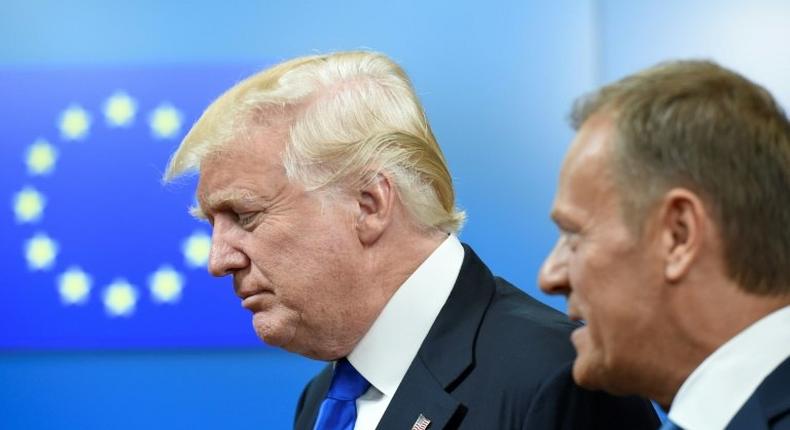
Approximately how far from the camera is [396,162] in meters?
1.60

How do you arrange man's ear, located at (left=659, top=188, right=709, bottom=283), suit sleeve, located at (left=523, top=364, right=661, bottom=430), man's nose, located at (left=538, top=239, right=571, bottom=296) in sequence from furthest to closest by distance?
1. suit sleeve, located at (left=523, top=364, right=661, bottom=430)
2. man's nose, located at (left=538, top=239, right=571, bottom=296)
3. man's ear, located at (left=659, top=188, right=709, bottom=283)

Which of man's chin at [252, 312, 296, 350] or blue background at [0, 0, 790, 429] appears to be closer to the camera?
man's chin at [252, 312, 296, 350]

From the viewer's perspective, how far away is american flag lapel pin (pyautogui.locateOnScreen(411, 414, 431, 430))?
1.47 m

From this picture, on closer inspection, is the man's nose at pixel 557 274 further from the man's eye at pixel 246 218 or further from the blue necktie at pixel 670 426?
the man's eye at pixel 246 218

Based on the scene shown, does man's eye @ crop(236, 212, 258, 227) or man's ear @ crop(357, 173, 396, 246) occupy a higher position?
man's eye @ crop(236, 212, 258, 227)

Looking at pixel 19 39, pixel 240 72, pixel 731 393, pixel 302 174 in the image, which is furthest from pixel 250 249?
pixel 19 39

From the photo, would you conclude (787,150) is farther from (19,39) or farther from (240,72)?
(19,39)

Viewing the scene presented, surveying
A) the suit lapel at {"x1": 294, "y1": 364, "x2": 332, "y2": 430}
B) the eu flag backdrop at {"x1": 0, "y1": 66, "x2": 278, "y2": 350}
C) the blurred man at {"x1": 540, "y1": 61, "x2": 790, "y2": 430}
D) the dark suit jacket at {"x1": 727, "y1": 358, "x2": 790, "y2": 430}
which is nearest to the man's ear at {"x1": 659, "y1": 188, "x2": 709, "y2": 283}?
the blurred man at {"x1": 540, "y1": 61, "x2": 790, "y2": 430}

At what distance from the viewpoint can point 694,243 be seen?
103cm

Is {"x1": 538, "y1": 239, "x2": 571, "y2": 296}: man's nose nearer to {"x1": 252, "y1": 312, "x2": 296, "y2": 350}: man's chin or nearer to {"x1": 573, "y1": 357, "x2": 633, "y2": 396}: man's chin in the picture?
{"x1": 573, "y1": 357, "x2": 633, "y2": 396}: man's chin

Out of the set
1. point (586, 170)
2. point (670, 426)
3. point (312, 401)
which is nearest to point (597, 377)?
point (670, 426)

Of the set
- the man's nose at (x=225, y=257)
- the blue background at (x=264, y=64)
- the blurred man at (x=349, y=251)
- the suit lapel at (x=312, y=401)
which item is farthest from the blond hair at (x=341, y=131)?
the blue background at (x=264, y=64)

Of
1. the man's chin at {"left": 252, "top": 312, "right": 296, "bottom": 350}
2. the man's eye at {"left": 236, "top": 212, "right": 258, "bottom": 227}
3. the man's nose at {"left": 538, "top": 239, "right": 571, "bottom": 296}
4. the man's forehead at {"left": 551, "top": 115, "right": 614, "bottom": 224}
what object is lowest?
the man's nose at {"left": 538, "top": 239, "right": 571, "bottom": 296}

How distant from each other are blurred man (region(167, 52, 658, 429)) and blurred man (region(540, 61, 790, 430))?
433mm
